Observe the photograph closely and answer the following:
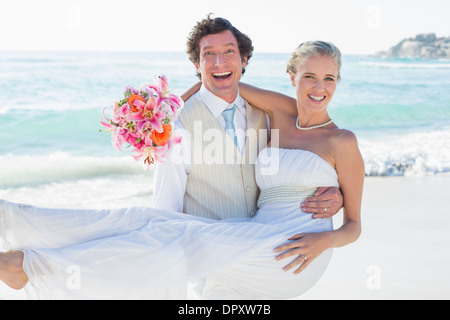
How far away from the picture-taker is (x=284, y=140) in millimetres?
3719

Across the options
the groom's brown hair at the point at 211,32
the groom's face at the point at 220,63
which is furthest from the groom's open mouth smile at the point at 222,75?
the groom's brown hair at the point at 211,32

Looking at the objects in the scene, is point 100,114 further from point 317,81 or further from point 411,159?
point 317,81

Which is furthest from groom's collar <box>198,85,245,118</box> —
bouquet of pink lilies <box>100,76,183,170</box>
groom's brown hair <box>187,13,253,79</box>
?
bouquet of pink lilies <box>100,76,183,170</box>

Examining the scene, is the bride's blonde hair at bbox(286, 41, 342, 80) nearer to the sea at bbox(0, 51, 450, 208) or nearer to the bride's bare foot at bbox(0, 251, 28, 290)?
the sea at bbox(0, 51, 450, 208)

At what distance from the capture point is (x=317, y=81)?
355cm

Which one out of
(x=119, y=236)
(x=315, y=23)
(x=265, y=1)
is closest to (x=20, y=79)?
(x=265, y=1)

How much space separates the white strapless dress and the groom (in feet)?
0.96

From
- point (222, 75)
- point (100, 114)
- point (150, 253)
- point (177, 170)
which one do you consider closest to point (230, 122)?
point (222, 75)

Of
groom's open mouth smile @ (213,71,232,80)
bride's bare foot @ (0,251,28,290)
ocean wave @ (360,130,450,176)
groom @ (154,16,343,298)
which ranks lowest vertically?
ocean wave @ (360,130,450,176)

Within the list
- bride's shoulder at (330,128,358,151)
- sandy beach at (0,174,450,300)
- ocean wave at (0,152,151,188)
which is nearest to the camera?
bride's shoulder at (330,128,358,151)

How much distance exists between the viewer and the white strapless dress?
2844 millimetres

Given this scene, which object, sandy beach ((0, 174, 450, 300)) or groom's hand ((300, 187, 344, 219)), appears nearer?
groom's hand ((300, 187, 344, 219))

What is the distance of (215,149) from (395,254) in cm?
232
